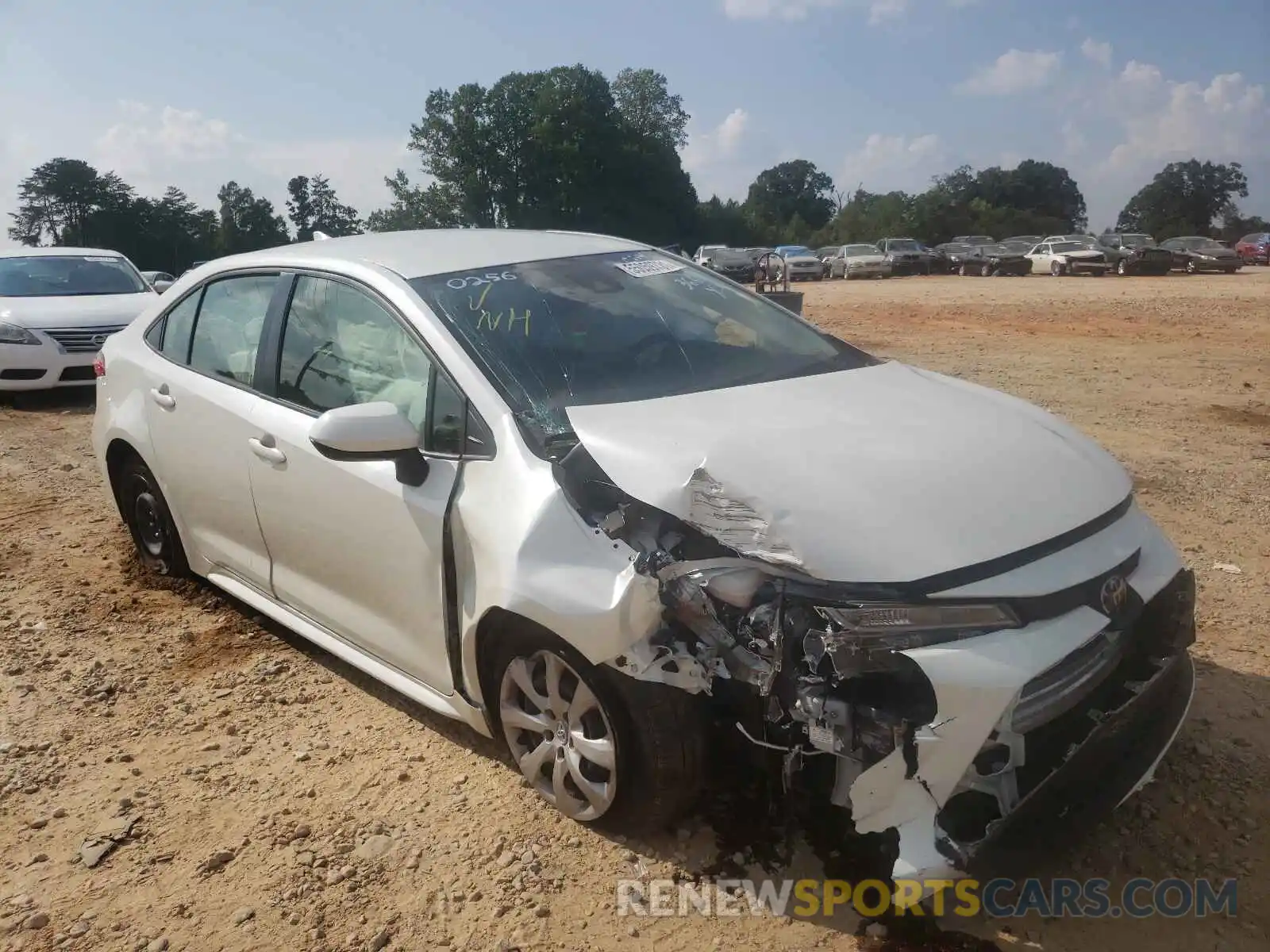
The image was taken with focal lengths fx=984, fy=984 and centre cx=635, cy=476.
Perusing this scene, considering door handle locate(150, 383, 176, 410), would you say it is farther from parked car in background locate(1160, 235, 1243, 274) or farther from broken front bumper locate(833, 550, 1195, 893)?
parked car in background locate(1160, 235, 1243, 274)

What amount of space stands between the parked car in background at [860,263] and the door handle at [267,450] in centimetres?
3573

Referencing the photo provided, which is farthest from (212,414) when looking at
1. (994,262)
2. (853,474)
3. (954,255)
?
(954,255)

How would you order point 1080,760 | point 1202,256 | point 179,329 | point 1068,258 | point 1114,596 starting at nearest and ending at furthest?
1. point 1080,760
2. point 1114,596
3. point 179,329
4. point 1202,256
5. point 1068,258

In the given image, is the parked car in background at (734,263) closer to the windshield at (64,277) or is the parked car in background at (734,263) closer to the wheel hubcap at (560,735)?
the windshield at (64,277)

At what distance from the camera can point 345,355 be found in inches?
133

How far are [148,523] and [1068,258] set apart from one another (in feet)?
104

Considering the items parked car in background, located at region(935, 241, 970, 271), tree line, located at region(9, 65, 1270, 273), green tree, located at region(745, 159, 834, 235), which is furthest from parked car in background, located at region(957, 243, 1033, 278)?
green tree, located at region(745, 159, 834, 235)

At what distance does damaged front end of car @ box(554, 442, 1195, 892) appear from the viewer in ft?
7.10

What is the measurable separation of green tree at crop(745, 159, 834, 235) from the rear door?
3434 inches

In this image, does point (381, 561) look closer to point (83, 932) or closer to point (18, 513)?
point (83, 932)

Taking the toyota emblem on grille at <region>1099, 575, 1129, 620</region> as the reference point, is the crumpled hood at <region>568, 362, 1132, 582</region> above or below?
above

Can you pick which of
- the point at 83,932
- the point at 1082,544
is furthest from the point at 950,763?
the point at 83,932

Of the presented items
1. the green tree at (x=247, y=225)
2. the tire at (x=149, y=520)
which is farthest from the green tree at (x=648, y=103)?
the tire at (x=149, y=520)

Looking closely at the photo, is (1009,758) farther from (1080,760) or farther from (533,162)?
(533,162)
